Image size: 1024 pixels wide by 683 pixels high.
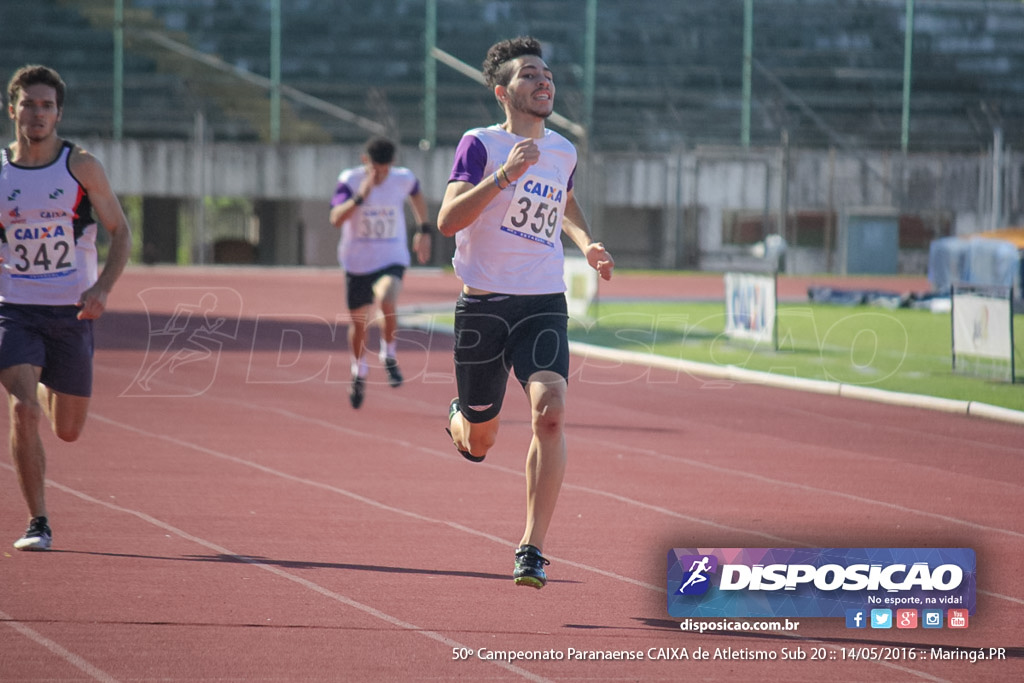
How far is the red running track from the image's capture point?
5.25 meters

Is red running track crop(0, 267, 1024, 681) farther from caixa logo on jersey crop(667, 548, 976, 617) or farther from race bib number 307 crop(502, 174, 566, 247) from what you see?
race bib number 307 crop(502, 174, 566, 247)

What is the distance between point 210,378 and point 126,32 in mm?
34730

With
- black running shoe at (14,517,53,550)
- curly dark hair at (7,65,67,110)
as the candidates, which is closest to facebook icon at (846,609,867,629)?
black running shoe at (14,517,53,550)

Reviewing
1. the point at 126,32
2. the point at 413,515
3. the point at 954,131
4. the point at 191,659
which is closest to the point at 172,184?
the point at 126,32

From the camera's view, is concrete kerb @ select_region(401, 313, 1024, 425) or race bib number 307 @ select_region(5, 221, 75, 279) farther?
concrete kerb @ select_region(401, 313, 1024, 425)

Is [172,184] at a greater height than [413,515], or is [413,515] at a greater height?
[172,184]

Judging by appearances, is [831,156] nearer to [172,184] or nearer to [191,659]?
[172,184]

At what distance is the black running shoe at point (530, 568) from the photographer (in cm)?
594

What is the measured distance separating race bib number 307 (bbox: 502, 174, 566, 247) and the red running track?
158 cm

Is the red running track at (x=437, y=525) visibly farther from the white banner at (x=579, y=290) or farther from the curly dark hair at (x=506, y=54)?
the white banner at (x=579, y=290)

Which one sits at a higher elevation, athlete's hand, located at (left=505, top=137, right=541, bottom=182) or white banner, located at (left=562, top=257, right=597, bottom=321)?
athlete's hand, located at (left=505, top=137, right=541, bottom=182)

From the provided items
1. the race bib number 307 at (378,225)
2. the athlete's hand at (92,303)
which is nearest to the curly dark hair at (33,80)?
the athlete's hand at (92,303)

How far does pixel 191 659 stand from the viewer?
5.12 metres

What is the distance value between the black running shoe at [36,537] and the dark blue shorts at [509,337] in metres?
2.19
